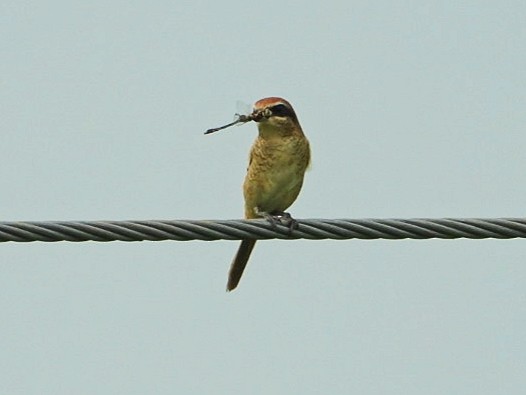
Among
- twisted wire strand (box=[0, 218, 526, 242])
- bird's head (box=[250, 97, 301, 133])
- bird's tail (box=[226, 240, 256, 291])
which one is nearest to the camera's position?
twisted wire strand (box=[0, 218, 526, 242])

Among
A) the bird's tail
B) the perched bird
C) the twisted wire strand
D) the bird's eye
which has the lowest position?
the twisted wire strand

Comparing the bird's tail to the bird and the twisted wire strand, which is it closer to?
the bird

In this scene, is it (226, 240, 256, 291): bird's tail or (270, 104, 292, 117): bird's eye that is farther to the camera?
(226, 240, 256, 291): bird's tail

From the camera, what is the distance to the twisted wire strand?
20.8 ft

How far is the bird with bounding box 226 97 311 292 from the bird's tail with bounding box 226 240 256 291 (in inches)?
14.3

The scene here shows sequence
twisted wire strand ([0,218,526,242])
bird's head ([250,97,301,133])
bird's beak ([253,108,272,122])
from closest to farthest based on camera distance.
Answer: twisted wire strand ([0,218,526,242]) → bird's beak ([253,108,272,122]) → bird's head ([250,97,301,133])

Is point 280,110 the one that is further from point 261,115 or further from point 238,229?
point 238,229

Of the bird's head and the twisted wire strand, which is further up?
the bird's head

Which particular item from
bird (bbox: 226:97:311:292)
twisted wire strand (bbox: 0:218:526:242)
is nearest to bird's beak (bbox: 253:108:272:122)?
bird (bbox: 226:97:311:292)

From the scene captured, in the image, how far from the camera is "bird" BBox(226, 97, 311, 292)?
910 centimetres

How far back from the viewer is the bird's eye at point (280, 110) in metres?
9.07

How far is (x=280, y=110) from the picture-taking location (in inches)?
359

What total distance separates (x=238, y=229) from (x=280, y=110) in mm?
2566

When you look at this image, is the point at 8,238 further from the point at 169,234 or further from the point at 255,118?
the point at 255,118
